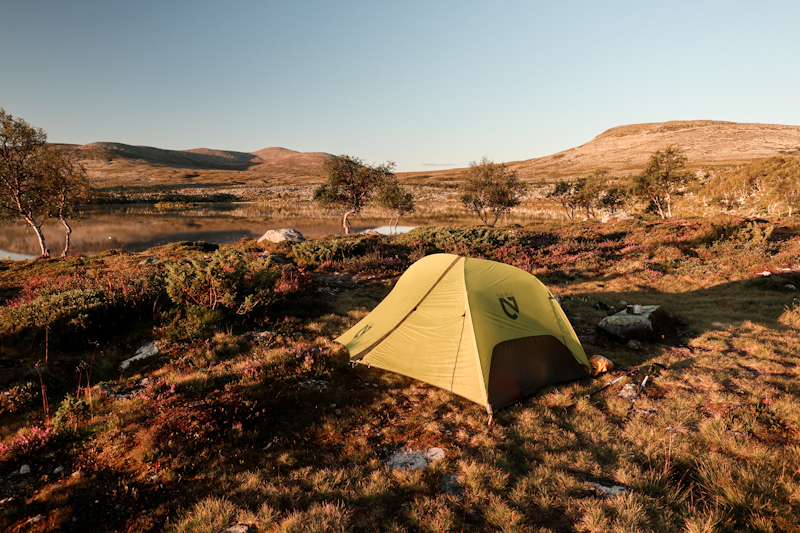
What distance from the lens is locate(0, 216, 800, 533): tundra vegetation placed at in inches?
160

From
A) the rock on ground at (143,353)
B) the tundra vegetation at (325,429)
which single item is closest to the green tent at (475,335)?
the tundra vegetation at (325,429)

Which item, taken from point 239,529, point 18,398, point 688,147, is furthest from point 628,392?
point 688,147

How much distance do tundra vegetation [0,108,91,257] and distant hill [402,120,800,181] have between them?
13511cm

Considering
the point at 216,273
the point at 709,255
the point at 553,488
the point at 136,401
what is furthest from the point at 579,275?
the point at 136,401

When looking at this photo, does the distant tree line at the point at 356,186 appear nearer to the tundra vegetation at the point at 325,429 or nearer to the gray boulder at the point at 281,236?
the gray boulder at the point at 281,236

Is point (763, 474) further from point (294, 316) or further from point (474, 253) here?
point (474, 253)

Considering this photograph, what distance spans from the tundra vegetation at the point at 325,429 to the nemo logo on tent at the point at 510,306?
5.81 ft

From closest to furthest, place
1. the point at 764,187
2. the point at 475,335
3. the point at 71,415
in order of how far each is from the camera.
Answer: the point at 71,415
the point at 475,335
the point at 764,187

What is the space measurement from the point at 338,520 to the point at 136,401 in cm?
484

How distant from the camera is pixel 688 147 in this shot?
142 meters

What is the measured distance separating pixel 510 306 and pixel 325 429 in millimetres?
4605

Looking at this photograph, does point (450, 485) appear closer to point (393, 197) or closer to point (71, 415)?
point (71, 415)

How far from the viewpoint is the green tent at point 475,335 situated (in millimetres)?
6717

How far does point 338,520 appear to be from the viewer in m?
3.86
